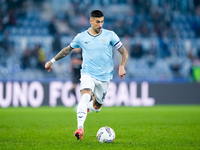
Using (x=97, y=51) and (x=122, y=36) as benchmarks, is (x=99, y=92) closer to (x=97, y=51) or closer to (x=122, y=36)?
(x=97, y=51)

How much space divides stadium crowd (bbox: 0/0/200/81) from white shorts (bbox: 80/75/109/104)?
9.89 meters

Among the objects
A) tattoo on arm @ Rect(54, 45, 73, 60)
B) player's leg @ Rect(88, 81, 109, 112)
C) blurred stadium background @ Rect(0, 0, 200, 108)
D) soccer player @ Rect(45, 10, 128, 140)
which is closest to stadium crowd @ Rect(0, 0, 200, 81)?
blurred stadium background @ Rect(0, 0, 200, 108)

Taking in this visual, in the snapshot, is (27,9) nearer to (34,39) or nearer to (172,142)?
(34,39)

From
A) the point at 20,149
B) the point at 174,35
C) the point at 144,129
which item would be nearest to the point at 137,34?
the point at 174,35

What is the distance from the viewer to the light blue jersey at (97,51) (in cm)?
716

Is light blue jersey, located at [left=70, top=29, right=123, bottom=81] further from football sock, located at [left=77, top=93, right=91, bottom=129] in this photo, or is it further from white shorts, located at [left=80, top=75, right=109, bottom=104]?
football sock, located at [left=77, top=93, right=91, bottom=129]

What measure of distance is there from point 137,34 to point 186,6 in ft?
12.8

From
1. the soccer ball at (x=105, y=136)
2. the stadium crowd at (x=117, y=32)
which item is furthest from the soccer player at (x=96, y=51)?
the stadium crowd at (x=117, y=32)

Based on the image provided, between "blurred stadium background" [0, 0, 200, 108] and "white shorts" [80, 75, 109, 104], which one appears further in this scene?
"blurred stadium background" [0, 0, 200, 108]

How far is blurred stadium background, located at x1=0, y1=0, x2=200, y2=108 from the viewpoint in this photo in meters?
18.3

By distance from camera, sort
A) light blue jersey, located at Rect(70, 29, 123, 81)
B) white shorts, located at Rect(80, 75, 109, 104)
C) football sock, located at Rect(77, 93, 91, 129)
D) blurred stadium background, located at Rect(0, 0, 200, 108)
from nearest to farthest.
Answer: football sock, located at Rect(77, 93, 91, 129) → white shorts, located at Rect(80, 75, 109, 104) → light blue jersey, located at Rect(70, 29, 123, 81) → blurred stadium background, located at Rect(0, 0, 200, 108)

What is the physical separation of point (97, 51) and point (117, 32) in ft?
46.2

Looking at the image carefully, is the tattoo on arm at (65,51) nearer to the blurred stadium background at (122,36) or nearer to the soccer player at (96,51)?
the soccer player at (96,51)

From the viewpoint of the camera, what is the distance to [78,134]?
6109mm
